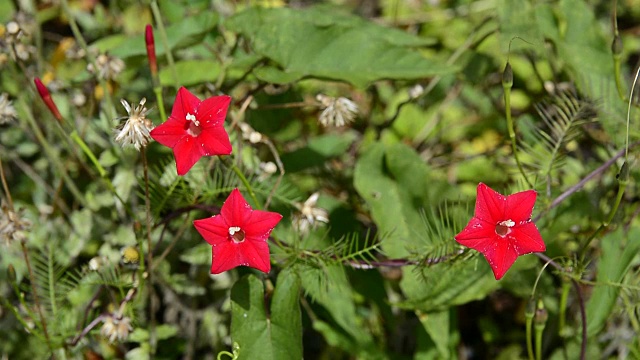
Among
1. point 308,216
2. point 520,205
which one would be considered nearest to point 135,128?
point 308,216

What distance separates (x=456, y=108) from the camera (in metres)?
2.66

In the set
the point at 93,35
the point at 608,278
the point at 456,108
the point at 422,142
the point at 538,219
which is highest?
the point at 93,35

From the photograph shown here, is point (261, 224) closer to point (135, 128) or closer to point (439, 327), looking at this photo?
point (135, 128)

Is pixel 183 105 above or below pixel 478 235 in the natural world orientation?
above

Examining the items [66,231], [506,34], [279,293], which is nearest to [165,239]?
[66,231]

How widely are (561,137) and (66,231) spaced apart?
52.9 inches

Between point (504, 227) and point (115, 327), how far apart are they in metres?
0.85

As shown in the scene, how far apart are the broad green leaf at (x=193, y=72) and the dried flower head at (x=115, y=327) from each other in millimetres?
628

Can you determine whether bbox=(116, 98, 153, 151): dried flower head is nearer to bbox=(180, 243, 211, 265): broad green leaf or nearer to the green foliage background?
the green foliage background

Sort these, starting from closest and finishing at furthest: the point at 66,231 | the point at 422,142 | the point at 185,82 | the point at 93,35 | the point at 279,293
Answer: the point at 279,293, the point at 185,82, the point at 66,231, the point at 422,142, the point at 93,35

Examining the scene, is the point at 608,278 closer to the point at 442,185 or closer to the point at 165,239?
the point at 442,185

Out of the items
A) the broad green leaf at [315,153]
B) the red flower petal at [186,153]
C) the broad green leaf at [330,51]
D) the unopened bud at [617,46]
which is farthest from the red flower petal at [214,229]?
the unopened bud at [617,46]

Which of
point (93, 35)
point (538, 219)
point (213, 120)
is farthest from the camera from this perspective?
point (93, 35)

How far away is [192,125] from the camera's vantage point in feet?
4.27
